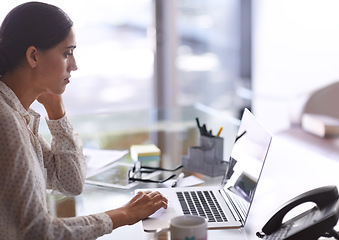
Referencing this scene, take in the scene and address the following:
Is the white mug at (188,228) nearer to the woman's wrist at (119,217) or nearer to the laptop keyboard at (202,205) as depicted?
the woman's wrist at (119,217)

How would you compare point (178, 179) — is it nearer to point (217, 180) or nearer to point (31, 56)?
point (217, 180)

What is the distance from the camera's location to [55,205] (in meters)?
1.49

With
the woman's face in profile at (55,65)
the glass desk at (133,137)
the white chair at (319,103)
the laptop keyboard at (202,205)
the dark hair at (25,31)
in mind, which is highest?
the dark hair at (25,31)

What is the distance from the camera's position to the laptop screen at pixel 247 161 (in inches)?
50.7

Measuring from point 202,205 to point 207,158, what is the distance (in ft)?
1.27

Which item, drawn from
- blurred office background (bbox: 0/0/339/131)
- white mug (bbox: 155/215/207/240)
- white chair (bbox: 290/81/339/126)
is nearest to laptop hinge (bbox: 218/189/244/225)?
white mug (bbox: 155/215/207/240)

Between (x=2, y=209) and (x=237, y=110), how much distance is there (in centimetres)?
396

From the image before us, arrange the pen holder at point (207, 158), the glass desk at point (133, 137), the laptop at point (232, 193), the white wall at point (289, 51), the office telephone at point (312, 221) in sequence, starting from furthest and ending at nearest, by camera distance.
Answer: the white wall at point (289, 51)
the pen holder at point (207, 158)
the glass desk at point (133, 137)
the laptop at point (232, 193)
the office telephone at point (312, 221)

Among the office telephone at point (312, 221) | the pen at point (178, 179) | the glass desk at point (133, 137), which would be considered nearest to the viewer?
the office telephone at point (312, 221)

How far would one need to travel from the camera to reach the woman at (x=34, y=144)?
3.32ft

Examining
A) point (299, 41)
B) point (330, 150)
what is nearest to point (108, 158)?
point (330, 150)

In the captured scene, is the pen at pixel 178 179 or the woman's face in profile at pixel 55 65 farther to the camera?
the pen at pixel 178 179

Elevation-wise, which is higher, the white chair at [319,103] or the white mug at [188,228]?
the white mug at [188,228]

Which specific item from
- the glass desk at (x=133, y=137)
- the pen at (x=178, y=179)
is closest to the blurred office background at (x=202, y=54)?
the glass desk at (x=133, y=137)
